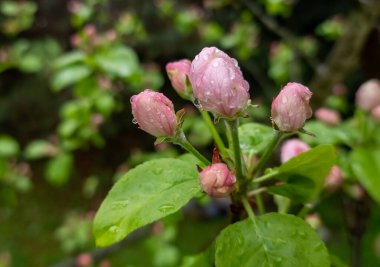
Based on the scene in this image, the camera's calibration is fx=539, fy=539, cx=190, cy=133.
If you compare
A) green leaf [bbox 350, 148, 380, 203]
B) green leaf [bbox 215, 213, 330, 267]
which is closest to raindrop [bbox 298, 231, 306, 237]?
green leaf [bbox 215, 213, 330, 267]

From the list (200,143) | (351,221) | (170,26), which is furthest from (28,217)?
(351,221)

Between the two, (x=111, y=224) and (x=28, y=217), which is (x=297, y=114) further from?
(x=28, y=217)

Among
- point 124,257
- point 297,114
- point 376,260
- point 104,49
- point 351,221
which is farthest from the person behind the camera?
point 124,257

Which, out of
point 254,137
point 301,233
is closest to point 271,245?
point 301,233

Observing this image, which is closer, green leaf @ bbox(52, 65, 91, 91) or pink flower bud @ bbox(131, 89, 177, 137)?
pink flower bud @ bbox(131, 89, 177, 137)

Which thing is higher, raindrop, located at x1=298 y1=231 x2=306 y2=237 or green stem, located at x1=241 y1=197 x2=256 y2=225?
raindrop, located at x1=298 y1=231 x2=306 y2=237

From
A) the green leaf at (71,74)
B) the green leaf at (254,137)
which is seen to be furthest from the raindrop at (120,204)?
the green leaf at (71,74)

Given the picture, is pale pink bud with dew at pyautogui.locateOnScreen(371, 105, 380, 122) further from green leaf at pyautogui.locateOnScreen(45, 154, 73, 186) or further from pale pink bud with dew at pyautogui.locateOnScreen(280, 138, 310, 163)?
green leaf at pyautogui.locateOnScreen(45, 154, 73, 186)

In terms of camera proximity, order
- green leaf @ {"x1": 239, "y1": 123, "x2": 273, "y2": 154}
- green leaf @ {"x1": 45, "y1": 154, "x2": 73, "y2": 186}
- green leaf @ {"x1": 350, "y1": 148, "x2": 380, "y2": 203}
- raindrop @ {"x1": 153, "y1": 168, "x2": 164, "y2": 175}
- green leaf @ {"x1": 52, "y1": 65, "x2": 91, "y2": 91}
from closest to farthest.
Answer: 1. raindrop @ {"x1": 153, "y1": 168, "x2": 164, "y2": 175}
2. green leaf @ {"x1": 239, "y1": 123, "x2": 273, "y2": 154}
3. green leaf @ {"x1": 350, "y1": 148, "x2": 380, "y2": 203}
4. green leaf @ {"x1": 52, "y1": 65, "x2": 91, "y2": 91}
5. green leaf @ {"x1": 45, "y1": 154, "x2": 73, "y2": 186}
